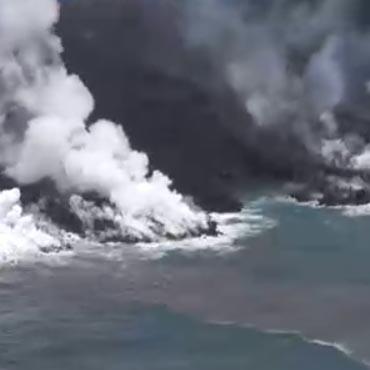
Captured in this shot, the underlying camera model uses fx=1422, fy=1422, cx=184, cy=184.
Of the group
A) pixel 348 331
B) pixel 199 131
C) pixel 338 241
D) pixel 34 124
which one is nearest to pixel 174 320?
pixel 348 331

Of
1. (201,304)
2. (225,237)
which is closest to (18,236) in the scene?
(225,237)

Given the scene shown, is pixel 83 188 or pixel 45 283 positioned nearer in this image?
pixel 45 283

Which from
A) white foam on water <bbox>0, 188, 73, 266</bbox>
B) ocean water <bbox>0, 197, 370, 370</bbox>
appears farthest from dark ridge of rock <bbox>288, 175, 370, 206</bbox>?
white foam on water <bbox>0, 188, 73, 266</bbox>

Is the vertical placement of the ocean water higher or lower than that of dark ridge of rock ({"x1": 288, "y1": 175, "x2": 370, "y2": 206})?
lower

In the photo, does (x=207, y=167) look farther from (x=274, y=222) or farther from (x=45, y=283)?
(x=45, y=283)

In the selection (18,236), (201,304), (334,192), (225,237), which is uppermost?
(334,192)

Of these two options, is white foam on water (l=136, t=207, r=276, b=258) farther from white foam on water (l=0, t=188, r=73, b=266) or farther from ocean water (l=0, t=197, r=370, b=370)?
white foam on water (l=0, t=188, r=73, b=266)

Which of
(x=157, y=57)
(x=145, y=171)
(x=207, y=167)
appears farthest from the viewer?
(x=157, y=57)

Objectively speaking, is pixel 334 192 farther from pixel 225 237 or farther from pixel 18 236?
pixel 18 236
